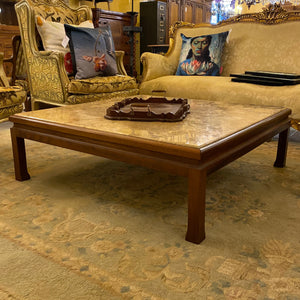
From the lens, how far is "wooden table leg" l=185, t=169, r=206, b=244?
1184mm

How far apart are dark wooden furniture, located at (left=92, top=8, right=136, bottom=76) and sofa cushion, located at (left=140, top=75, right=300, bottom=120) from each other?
8.28ft

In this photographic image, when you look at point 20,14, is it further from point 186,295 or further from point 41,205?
point 186,295

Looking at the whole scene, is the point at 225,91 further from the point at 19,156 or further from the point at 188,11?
the point at 188,11

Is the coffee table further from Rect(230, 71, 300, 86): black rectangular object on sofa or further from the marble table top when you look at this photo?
Rect(230, 71, 300, 86): black rectangular object on sofa

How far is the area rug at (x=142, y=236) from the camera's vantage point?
3.34 feet

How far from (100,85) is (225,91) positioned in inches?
42.1

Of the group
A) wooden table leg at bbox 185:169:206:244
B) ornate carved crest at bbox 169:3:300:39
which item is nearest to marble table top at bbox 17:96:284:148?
wooden table leg at bbox 185:169:206:244

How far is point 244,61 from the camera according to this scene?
10.6ft

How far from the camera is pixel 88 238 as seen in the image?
1.28 m

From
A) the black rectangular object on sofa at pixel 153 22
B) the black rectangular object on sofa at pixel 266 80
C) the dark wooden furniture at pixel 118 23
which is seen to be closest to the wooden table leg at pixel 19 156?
the black rectangular object on sofa at pixel 266 80

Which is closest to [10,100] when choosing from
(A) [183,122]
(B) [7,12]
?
(A) [183,122]

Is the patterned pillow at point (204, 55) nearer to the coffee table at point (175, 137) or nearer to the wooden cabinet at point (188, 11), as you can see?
the coffee table at point (175, 137)

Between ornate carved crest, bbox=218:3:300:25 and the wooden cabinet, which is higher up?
the wooden cabinet

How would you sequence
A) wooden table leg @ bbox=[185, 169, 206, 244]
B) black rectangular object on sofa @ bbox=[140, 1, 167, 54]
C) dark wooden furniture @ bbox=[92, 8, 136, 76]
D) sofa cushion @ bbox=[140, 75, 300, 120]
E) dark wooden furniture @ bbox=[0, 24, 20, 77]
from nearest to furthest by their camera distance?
wooden table leg @ bbox=[185, 169, 206, 244], sofa cushion @ bbox=[140, 75, 300, 120], dark wooden furniture @ bbox=[0, 24, 20, 77], dark wooden furniture @ bbox=[92, 8, 136, 76], black rectangular object on sofa @ bbox=[140, 1, 167, 54]
